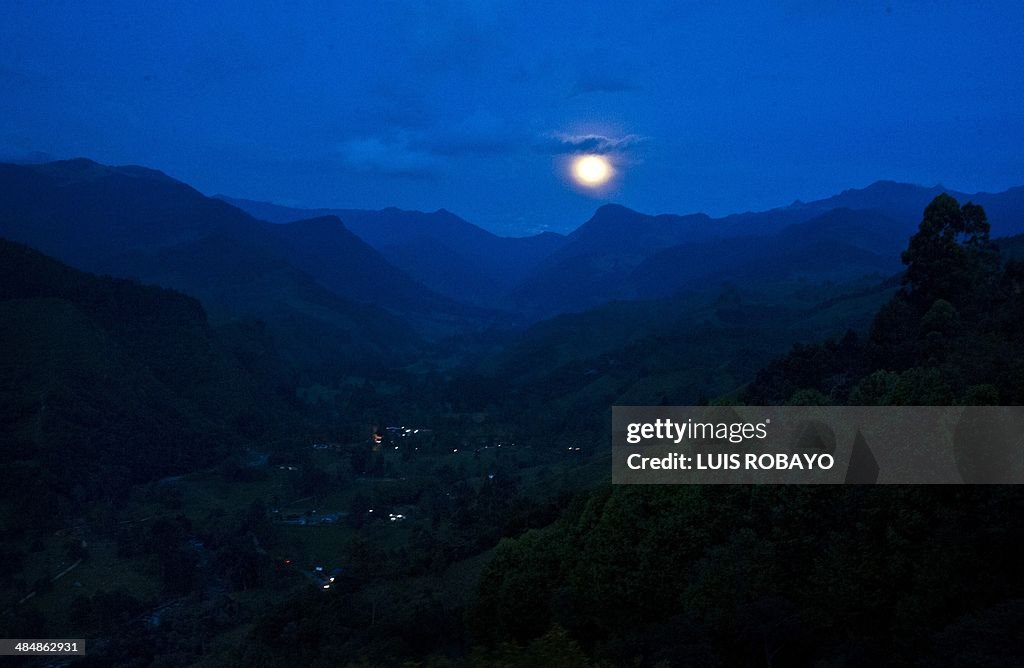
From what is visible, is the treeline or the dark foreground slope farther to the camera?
the dark foreground slope

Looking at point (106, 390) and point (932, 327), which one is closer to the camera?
point (932, 327)

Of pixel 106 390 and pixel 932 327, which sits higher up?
pixel 932 327

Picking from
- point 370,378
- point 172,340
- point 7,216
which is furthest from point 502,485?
point 7,216

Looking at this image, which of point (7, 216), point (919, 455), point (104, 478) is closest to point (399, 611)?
point (919, 455)

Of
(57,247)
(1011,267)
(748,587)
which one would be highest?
(57,247)

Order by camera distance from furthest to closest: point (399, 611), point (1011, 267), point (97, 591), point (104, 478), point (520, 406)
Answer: point (520, 406) < point (104, 478) < point (97, 591) < point (1011, 267) < point (399, 611)

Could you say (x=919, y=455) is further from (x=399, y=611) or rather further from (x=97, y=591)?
(x=97, y=591)

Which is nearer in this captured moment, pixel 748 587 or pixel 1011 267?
pixel 748 587

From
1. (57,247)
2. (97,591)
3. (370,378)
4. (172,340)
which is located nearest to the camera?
(97,591)

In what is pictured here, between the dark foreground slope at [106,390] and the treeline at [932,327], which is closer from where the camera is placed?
the treeline at [932,327]

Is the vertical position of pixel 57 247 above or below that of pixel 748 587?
above

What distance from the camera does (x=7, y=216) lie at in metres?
197

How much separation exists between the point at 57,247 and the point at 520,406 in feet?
506

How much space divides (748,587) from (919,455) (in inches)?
216
